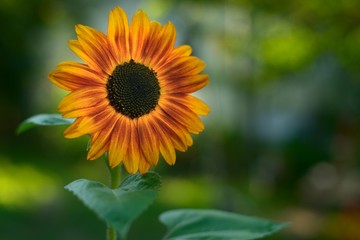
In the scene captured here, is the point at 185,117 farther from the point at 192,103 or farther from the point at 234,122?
the point at 234,122

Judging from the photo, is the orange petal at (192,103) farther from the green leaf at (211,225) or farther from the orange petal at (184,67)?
the green leaf at (211,225)

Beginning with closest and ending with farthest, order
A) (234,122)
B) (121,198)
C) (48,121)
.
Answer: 1. (121,198)
2. (48,121)
3. (234,122)

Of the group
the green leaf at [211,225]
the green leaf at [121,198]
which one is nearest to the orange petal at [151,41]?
the green leaf at [121,198]

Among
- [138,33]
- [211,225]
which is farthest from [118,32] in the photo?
[211,225]

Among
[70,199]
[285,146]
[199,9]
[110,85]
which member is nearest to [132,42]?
[110,85]

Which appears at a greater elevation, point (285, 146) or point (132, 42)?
point (285, 146)

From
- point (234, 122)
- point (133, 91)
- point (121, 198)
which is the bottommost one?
point (121, 198)

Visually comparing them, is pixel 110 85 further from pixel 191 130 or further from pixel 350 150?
pixel 350 150
